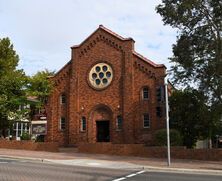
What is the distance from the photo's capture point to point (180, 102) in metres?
36.1

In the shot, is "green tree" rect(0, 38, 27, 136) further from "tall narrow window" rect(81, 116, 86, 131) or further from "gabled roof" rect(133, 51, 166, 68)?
"gabled roof" rect(133, 51, 166, 68)

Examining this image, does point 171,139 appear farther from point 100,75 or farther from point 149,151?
point 100,75

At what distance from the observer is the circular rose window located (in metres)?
41.5

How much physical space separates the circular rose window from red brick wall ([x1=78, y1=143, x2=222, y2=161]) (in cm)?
898

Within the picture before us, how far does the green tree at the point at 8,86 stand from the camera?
39.5m

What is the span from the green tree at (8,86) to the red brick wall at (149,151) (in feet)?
31.2

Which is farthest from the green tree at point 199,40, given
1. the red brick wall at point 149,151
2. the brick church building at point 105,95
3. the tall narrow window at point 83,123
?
the tall narrow window at point 83,123

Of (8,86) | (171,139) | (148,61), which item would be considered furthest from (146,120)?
(8,86)

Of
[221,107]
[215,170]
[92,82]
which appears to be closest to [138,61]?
[92,82]

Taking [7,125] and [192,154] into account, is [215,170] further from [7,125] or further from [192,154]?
[7,125]

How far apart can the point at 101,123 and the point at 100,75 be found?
5.20 metres

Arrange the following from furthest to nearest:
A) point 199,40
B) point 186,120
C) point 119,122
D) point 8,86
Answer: point 119,122, point 8,86, point 186,120, point 199,40

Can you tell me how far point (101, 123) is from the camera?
42094 millimetres

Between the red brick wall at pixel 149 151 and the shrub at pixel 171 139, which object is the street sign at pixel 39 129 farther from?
the shrub at pixel 171 139
